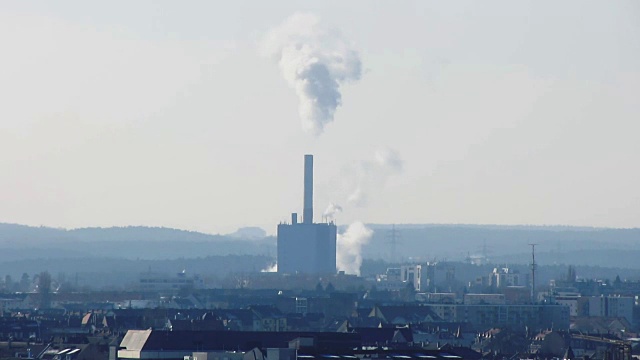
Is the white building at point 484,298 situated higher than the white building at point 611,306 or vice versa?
the white building at point 484,298

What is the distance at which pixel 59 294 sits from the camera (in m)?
176

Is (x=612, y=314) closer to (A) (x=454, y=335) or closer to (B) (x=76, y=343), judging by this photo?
(A) (x=454, y=335)

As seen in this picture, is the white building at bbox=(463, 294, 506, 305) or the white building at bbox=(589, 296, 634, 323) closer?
the white building at bbox=(589, 296, 634, 323)

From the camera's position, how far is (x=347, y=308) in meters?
146

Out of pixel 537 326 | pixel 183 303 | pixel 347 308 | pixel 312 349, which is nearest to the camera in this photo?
pixel 312 349

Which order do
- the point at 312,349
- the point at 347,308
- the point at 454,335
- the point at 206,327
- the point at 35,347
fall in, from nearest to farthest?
the point at 312,349 < the point at 35,347 < the point at 206,327 < the point at 454,335 < the point at 347,308

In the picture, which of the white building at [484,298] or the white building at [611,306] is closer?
the white building at [611,306]

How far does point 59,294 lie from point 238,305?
25.6 meters

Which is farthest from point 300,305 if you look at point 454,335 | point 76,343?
point 76,343

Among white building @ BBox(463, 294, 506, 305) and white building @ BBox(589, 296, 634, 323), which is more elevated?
white building @ BBox(463, 294, 506, 305)

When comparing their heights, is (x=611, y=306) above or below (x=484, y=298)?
below

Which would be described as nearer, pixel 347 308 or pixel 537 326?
pixel 537 326

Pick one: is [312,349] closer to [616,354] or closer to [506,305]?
[616,354]

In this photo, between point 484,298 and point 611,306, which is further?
point 484,298
